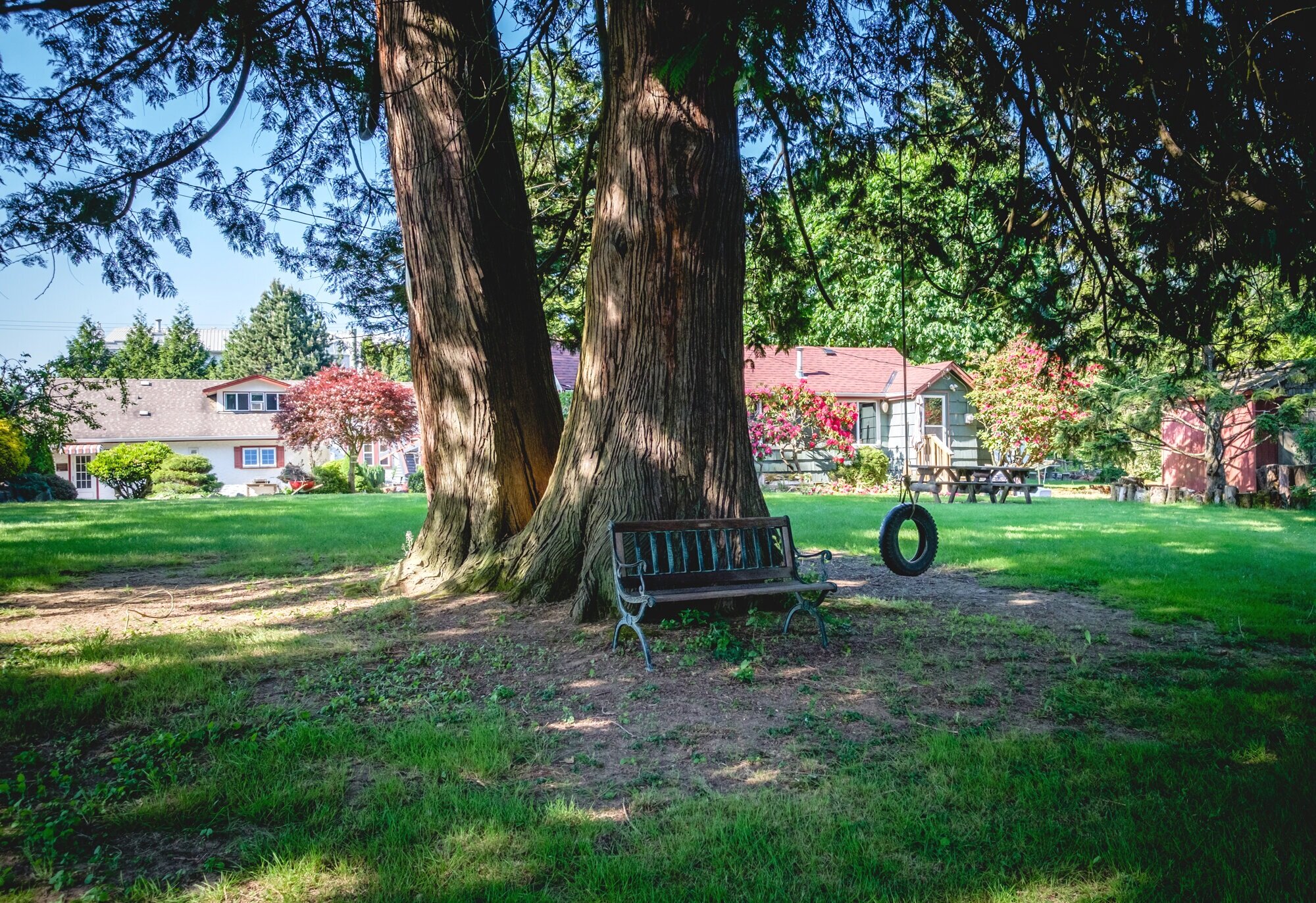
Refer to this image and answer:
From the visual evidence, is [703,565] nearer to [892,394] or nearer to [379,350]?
[379,350]

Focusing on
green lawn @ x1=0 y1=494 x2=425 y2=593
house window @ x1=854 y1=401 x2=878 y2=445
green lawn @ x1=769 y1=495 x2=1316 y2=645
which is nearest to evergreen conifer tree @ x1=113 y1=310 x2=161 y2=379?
green lawn @ x1=0 y1=494 x2=425 y2=593

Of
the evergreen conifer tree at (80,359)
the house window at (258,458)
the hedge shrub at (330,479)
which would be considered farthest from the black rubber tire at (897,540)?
the house window at (258,458)

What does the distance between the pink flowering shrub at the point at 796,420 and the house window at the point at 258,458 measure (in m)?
→ 33.2

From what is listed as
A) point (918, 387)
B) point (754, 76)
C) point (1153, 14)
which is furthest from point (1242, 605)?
point (918, 387)

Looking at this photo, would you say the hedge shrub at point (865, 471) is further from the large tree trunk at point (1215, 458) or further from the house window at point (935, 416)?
the large tree trunk at point (1215, 458)

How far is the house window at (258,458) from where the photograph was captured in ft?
145

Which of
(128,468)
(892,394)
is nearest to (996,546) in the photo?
(892,394)

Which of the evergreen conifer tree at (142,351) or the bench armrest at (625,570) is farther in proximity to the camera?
the evergreen conifer tree at (142,351)

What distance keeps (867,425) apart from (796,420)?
9.38 metres

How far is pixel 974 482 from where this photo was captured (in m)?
19.4

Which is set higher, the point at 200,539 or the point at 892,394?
the point at 892,394

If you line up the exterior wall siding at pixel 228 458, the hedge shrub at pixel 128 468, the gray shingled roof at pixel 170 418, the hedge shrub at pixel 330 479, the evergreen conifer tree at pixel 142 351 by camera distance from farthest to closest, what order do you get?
the evergreen conifer tree at pixel 142 351 < the exterior wall siding at pixel 228 458 < the gray shingled roof at pixel 170 418 < the hedge shrub at pixel 330 479 < the hedge shrub at pixel 128 468

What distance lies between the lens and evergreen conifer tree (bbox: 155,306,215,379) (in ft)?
185

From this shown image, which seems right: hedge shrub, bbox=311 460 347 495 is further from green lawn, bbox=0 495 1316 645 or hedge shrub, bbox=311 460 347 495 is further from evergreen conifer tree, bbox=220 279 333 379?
evergreen conifer tree, bbox=220 279 333 379
